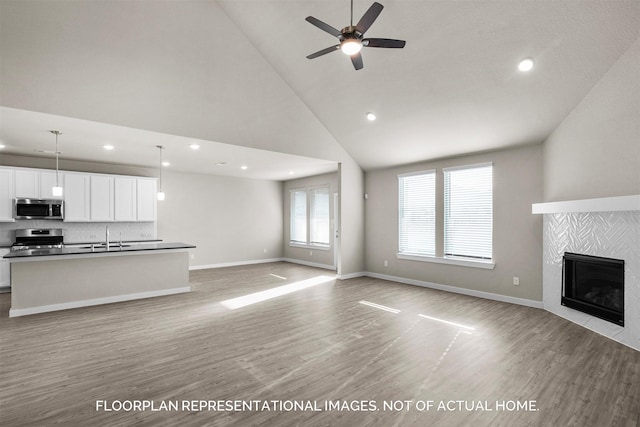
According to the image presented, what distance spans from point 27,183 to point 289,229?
6.24 meters

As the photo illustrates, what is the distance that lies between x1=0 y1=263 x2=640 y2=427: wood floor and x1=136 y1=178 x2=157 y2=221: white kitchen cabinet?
290cm

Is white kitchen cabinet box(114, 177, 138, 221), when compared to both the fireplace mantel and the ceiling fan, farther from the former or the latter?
the fireplace mantel

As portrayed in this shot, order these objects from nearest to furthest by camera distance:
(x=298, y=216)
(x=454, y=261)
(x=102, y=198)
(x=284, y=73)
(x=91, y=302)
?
(x=91, y=302), (x=284, y=73), (x=454, y=261), (x=102, y=198), (x=298, y=216)

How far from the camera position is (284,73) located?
5352 millimetres

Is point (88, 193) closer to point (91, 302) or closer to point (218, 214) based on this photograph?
point (91, 302)

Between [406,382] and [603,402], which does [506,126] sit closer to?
[603,402]

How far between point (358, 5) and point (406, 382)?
4.10 m

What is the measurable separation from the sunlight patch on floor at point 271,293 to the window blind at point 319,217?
80.5 inches

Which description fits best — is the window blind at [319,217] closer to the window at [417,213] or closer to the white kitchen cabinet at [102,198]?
→ the window at [417,213]

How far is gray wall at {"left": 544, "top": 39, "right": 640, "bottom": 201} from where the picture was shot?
3385 millimetres

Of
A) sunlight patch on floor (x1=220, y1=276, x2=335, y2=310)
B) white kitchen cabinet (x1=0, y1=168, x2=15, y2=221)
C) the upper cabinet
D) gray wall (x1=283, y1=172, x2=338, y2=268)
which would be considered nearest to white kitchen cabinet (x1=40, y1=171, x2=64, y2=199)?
the upper cabinet

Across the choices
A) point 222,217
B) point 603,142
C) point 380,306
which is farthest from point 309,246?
point 603,142

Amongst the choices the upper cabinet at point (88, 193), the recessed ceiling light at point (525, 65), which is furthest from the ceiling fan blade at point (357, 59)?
the upper cabinet at point (88, 193)

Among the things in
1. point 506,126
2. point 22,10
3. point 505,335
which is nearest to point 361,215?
point 506,126
